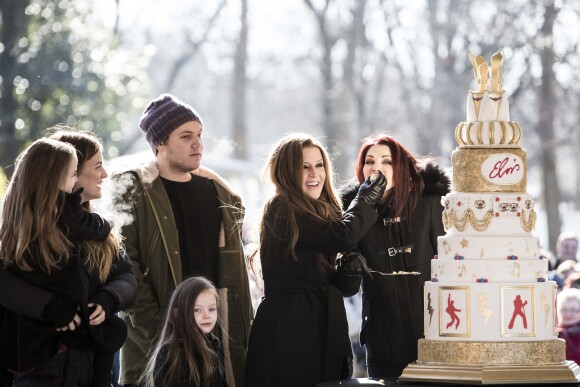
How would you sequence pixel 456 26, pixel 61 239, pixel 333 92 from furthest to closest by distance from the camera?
pixel 333 92 → pixel 456 26 → pixel 61 239

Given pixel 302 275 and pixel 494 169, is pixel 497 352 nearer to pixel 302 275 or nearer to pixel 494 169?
pixel 494 169

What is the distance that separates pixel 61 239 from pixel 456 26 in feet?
61.7

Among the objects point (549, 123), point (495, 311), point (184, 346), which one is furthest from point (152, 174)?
point (549, 123)

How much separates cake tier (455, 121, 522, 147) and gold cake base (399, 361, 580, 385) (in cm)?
102

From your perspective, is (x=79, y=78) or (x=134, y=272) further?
(x=79, y=78)

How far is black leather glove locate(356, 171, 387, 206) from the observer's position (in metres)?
5.95

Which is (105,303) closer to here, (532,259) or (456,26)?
(532,259)

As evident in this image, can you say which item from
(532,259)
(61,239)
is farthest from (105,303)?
(532,259)

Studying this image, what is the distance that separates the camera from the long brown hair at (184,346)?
19.8 feet

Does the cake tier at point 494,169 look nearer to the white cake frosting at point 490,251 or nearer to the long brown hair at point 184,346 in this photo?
the white cake frosting at point 490,251

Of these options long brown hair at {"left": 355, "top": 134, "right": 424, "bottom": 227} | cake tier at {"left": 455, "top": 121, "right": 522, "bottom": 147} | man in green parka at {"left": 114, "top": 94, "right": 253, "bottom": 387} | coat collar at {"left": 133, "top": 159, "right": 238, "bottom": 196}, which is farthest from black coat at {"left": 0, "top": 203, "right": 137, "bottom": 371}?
cake tier at {"left": 455, "top": 121, "right": 522, "bottom": 147}

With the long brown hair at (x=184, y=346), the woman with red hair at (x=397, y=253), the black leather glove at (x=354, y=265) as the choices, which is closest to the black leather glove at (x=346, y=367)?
the woman with red hair at (x=397, y=253)

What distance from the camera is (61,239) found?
17.7 ft

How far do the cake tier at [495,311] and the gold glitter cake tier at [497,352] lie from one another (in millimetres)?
31
